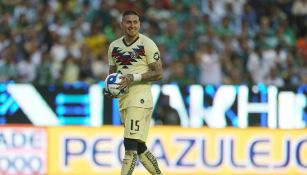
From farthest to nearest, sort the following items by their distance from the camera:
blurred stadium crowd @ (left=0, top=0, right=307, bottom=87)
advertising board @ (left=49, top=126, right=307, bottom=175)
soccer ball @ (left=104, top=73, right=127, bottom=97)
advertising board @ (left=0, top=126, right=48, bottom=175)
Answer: blurred stadium crowd @ (left=0, top=0, right=307, bottom=87) < advertising board @ (left=49, top=126, right=307, bottom=175) < advertising board @ (left=0, top=126, right=48, bottom=175) < soccer ball @ (left=104, top=73, right=127, bottom=97)

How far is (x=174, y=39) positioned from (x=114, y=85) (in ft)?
28.6

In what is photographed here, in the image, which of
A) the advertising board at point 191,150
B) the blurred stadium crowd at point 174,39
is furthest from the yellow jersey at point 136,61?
the blurred stadium crowd at point 174,39

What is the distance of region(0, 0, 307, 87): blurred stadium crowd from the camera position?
62.5 feet

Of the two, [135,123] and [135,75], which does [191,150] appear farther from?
[135,75]

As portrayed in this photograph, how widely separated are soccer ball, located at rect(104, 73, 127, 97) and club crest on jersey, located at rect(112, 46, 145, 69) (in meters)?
0.25

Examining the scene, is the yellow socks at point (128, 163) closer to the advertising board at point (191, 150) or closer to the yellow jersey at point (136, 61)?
the yellow jersey at point (136, 61)

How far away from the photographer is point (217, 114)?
16.2m

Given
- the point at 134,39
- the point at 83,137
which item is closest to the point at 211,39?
the point at 83,137

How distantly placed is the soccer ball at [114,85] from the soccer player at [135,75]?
13 centimetres

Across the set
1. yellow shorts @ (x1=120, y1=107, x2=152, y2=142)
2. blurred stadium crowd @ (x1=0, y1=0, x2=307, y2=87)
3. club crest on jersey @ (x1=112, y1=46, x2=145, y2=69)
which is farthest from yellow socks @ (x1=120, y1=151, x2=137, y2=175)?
blurred stadium crowd @ (x1=0, y1=0, x2=307, y2=87)

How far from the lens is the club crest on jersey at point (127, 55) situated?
11617 millimetres

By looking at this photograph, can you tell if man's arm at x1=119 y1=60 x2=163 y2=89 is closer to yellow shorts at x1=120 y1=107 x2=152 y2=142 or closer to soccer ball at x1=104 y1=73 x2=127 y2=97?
soccer ball at x1=104 y1=73 x2=127 y2=97

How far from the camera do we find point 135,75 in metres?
11.5

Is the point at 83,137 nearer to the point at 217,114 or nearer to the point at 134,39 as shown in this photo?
the point at 217,114
